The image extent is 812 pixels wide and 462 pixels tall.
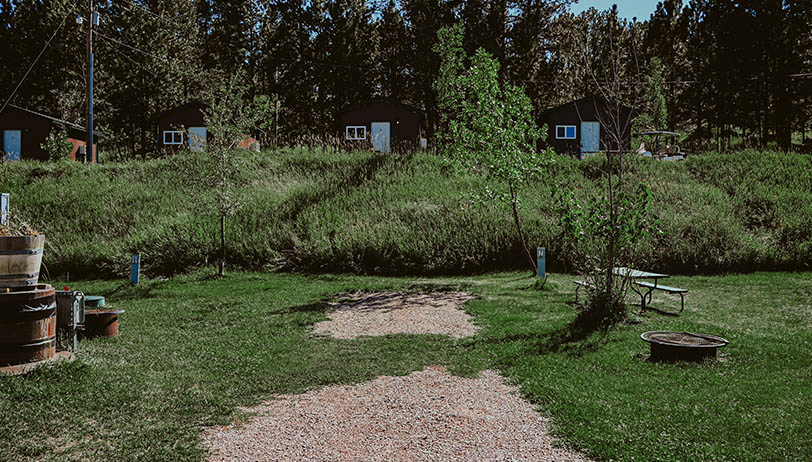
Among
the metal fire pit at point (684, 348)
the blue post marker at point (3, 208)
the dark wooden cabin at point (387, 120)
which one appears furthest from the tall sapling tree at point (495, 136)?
the dark wooden cabin at point (387, 120)

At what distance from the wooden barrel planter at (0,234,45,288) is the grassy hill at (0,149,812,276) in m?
8.65

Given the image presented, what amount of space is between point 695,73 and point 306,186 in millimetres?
32512

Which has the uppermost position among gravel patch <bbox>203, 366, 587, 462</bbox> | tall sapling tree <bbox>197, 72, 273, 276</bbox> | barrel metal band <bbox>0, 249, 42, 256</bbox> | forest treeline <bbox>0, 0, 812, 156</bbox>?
forest treeline <bbox>0, 0, 812, 156</bbox>

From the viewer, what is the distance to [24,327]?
609cm

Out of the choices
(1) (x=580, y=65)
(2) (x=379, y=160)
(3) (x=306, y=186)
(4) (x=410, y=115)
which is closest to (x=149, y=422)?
(3) (x=306, y=186)

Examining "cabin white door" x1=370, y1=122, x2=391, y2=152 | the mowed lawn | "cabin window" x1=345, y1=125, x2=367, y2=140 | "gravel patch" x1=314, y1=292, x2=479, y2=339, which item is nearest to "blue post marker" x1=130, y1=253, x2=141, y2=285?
the mowed lawn

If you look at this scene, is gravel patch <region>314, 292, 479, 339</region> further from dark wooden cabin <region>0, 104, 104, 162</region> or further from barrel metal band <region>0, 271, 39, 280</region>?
dark wooden cabin <region>0, 104, 104, 162</region>

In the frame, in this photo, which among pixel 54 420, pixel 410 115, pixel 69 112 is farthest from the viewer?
pixel 69 112

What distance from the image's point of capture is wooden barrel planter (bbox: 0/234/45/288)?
6285 mm

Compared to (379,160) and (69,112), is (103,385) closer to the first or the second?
(379,160)

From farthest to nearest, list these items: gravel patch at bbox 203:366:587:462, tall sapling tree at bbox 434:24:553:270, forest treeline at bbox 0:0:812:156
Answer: forest treeline at bbox 0:0:812:156 → tall sapling tree at bbox 434:24:553:270 → gravel patch at bbox 203:366:587:462

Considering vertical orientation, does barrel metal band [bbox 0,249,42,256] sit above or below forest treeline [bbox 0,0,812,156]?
below

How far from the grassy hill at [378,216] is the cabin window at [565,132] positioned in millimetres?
10885

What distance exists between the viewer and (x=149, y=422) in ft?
16.8
